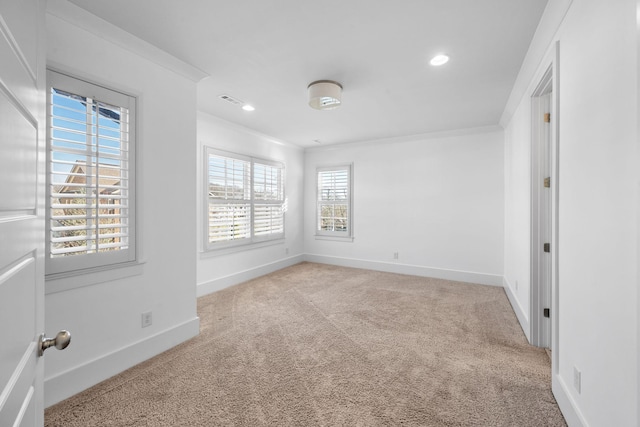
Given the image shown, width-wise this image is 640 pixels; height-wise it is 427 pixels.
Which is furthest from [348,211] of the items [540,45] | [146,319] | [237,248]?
[146,319]

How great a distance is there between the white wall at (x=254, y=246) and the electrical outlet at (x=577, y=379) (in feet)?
12.5

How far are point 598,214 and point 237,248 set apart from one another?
13.5 ft

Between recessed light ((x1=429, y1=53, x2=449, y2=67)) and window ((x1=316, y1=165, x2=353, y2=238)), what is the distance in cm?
323

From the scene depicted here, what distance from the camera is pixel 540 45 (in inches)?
83.4

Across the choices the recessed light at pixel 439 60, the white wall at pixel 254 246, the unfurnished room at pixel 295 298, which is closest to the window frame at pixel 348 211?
the white wall at pixel 254 246

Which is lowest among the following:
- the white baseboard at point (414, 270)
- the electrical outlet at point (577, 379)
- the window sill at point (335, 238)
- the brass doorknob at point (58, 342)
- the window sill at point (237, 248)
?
the white baseboard at point (414, 270)

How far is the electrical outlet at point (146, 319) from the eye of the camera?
2279mm

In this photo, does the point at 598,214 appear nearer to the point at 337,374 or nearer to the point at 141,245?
the point at 337,374

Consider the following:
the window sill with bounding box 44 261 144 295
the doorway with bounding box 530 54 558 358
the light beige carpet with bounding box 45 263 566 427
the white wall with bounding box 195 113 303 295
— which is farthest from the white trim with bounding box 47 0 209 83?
the doorway with bounding box 530 54 558 358

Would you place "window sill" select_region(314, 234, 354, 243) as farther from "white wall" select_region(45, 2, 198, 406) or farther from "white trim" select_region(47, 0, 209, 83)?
"white trim" select_region(47, 0, 209, 83)

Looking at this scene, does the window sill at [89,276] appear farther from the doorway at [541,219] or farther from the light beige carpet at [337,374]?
the doorway at [541,219]

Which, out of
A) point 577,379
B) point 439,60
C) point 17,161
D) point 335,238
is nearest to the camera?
point 17,161

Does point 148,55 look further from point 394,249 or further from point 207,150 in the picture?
point 394,249

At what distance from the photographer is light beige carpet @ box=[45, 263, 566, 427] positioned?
5.60ft
